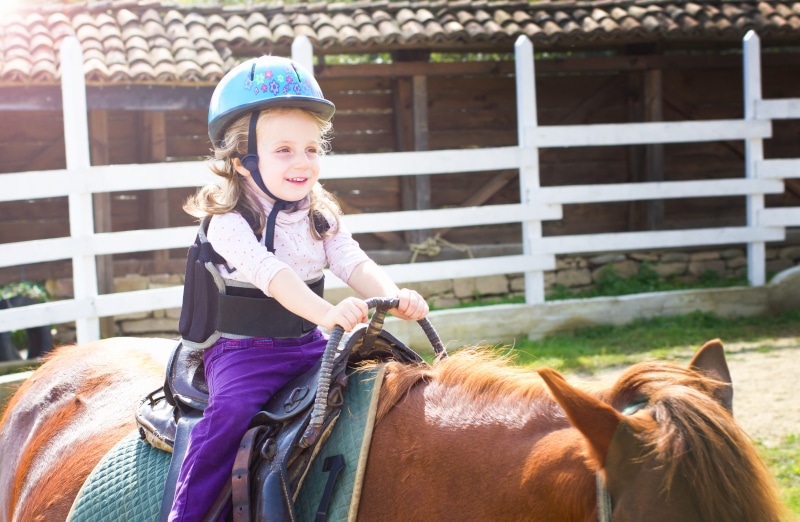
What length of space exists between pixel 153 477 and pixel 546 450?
1035 millimetres

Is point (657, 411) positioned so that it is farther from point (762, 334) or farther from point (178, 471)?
point (762, 334)

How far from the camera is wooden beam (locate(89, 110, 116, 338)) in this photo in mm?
8852

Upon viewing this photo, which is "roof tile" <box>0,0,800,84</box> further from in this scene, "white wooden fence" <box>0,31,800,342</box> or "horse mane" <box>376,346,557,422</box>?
"horse mane" <box>376,346,557,422</box>

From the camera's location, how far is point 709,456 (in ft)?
4.16

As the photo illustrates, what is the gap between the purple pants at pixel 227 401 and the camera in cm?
178

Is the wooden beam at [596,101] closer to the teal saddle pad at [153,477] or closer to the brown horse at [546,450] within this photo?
the brown horse at [546,450]

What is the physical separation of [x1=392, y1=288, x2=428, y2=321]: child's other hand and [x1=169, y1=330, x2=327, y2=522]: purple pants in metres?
0.28

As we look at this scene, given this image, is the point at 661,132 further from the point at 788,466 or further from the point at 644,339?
the point at 788,466

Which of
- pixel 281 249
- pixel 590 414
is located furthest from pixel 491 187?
pixel 590 414

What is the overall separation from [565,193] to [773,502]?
6602 mm

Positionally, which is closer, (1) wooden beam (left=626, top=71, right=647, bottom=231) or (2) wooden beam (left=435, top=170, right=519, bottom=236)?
(2) wooden beam (left=435, top=170, right=519, bottom=236)

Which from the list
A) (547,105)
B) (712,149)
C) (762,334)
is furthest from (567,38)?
(762,334)

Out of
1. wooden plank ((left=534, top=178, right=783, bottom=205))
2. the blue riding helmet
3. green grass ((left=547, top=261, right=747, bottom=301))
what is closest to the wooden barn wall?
green grass ((left=547, top=261, right=747, bottom=301))

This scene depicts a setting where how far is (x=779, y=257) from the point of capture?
10977 mm
